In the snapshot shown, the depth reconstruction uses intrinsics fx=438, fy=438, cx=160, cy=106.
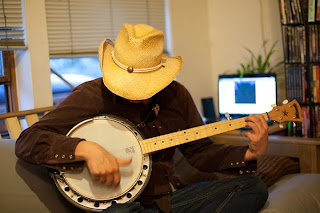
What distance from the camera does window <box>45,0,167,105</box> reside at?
2807mm

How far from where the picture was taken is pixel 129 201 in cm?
168

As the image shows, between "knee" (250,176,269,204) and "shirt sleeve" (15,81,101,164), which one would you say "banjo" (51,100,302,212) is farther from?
"knee" (250,176,269,204)

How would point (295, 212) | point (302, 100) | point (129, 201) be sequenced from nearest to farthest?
point (129, 201) → point (295, 212) → point (302, 100)

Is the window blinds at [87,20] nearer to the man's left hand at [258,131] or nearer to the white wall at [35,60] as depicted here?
the white wall at [35,60]

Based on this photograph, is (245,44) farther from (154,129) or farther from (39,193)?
(39,193)

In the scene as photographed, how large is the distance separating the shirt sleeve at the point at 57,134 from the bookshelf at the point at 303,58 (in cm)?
167

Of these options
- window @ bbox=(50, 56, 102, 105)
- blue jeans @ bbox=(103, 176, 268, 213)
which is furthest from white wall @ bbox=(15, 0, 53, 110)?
blue jeans @ bbox=(103, 176, 268, 213)

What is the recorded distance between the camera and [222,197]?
72.4 inches

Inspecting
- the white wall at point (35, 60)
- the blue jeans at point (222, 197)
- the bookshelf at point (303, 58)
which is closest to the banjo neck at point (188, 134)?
the blue jeans at point (222, 197)

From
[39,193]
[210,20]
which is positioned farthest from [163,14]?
[39,193]

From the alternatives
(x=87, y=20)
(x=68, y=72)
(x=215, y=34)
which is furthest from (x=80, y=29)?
(x=215, y=34)

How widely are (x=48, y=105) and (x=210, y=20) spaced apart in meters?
1.61

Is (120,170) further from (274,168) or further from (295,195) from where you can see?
(274,168)

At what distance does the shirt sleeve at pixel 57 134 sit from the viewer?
1.62 metres
